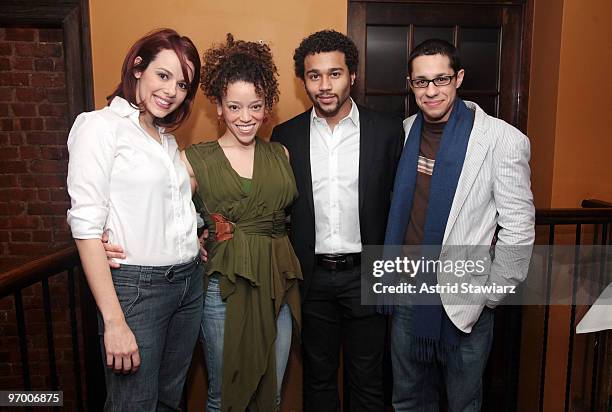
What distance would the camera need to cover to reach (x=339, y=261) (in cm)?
198

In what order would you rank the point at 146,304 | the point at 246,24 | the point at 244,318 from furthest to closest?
1. the point at 246,24
2. the point at 244,318
3. the point at 146,304

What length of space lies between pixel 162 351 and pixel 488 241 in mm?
1215

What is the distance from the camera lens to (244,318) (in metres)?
1.76

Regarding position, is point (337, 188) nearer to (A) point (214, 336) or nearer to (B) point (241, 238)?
(B) point (241, 238)

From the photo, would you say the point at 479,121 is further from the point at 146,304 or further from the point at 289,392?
the point at 289,392

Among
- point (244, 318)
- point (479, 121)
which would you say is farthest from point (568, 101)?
point (244, 318)

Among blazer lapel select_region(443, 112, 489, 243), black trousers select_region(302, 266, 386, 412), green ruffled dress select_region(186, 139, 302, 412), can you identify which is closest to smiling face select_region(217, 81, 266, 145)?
green ruffled dress select_region(186, 139, 302, 412)

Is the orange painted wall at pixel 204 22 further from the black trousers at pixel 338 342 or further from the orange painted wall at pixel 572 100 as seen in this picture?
the black trousers at pixel 338 342

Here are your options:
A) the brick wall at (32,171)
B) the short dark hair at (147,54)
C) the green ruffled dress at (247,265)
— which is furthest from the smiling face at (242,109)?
the brick wall at (32,171)

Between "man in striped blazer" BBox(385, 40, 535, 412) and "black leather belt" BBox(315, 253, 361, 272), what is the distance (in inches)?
7.1

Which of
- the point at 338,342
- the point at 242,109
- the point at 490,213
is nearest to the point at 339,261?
the point at 338,342

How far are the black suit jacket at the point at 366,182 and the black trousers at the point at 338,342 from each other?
0.11 metres

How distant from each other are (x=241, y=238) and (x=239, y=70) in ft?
2.01

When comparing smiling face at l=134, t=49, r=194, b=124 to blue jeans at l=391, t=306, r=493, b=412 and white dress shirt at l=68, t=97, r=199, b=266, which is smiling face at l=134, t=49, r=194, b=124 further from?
blue jeans at l=391, t=306, r=493, b=412
